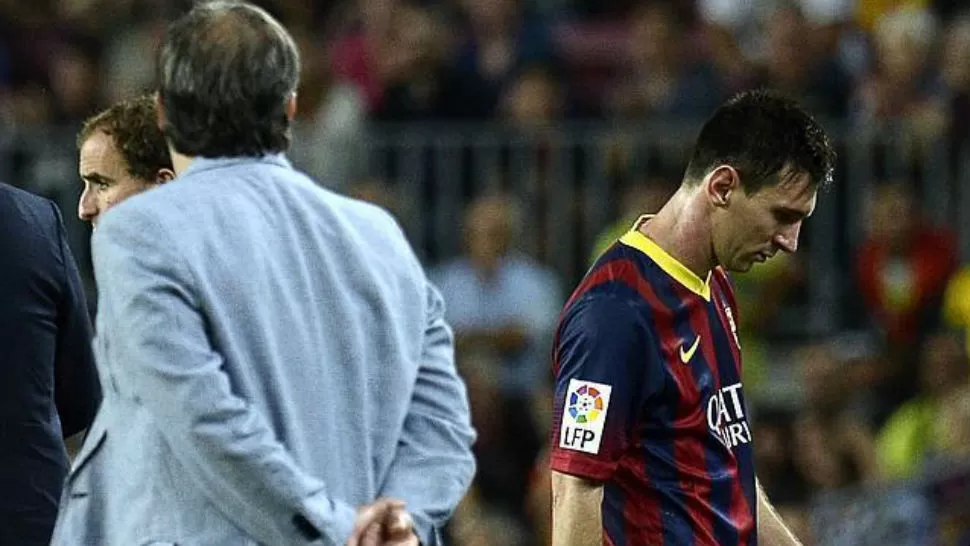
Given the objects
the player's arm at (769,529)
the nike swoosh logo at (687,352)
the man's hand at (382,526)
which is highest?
the man's hand at (382,526)

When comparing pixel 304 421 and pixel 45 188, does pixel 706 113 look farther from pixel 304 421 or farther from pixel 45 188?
pixel 304 421

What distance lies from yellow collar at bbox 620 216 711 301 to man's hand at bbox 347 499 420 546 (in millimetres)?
1333

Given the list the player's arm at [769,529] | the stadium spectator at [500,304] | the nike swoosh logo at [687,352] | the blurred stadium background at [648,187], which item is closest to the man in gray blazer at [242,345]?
the nike swoosh logo at [687,352]

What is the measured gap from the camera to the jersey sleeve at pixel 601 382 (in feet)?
15.8

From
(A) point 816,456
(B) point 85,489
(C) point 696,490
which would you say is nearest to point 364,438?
(B) point 85,489

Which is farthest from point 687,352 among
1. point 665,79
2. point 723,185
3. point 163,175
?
point 665,79

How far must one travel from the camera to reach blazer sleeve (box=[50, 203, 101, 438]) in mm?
4801

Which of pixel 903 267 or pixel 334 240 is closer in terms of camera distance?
pixel 334 240

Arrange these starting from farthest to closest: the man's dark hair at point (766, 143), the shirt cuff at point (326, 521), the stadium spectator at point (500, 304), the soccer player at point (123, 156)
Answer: the stadium spectator at point (500, 304), the soccer player at point (123, 156), the man's dark hair at point (766, 143), the shirt cuff at point (326, 521)

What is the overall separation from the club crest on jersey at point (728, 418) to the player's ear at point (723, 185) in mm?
435

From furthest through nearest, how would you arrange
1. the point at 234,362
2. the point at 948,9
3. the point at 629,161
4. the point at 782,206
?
the point at 948,9 < the point at 629,161 < the point at 782,206 < the point at 234,362

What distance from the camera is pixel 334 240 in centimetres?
399

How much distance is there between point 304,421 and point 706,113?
770 centimetres

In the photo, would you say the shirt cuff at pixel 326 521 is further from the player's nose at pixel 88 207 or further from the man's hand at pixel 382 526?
the player's nose at pixel 88 207
